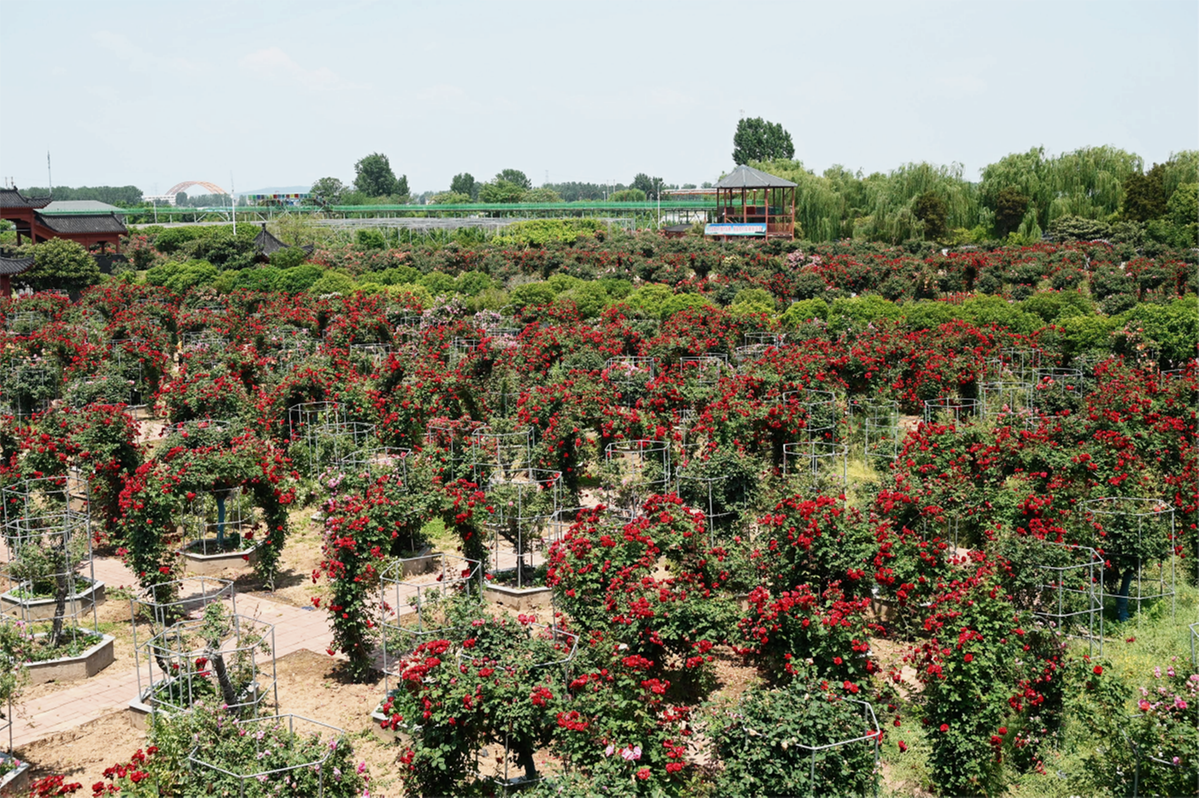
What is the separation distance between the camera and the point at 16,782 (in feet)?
31.9

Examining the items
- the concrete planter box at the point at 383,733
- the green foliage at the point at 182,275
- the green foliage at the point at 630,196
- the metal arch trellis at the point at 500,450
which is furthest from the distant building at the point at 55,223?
the green foliage at the point at 630,196

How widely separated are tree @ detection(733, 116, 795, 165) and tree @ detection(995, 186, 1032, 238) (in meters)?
34.8

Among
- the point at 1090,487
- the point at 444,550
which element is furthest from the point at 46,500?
the point at 1090,487

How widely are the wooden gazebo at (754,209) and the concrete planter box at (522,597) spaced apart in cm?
4483

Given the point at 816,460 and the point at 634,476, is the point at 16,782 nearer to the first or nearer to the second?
the point at 634,476

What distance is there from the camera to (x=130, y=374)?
25.5 m

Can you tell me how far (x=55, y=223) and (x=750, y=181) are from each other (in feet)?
135

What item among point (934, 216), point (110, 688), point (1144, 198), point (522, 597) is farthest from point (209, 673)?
point (1144, 198)

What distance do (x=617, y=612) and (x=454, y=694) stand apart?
2189 millimetres

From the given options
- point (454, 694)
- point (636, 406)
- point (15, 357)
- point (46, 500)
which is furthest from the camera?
point (15, 357)

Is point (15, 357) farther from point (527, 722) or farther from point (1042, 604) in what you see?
point (1042, 604)

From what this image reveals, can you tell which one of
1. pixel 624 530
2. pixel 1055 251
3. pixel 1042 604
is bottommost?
pixel 1042 604

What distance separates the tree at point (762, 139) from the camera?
92.8m

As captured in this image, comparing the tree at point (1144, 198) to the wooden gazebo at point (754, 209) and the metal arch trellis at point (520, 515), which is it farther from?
the metal arch trellis at point (520, 515)
